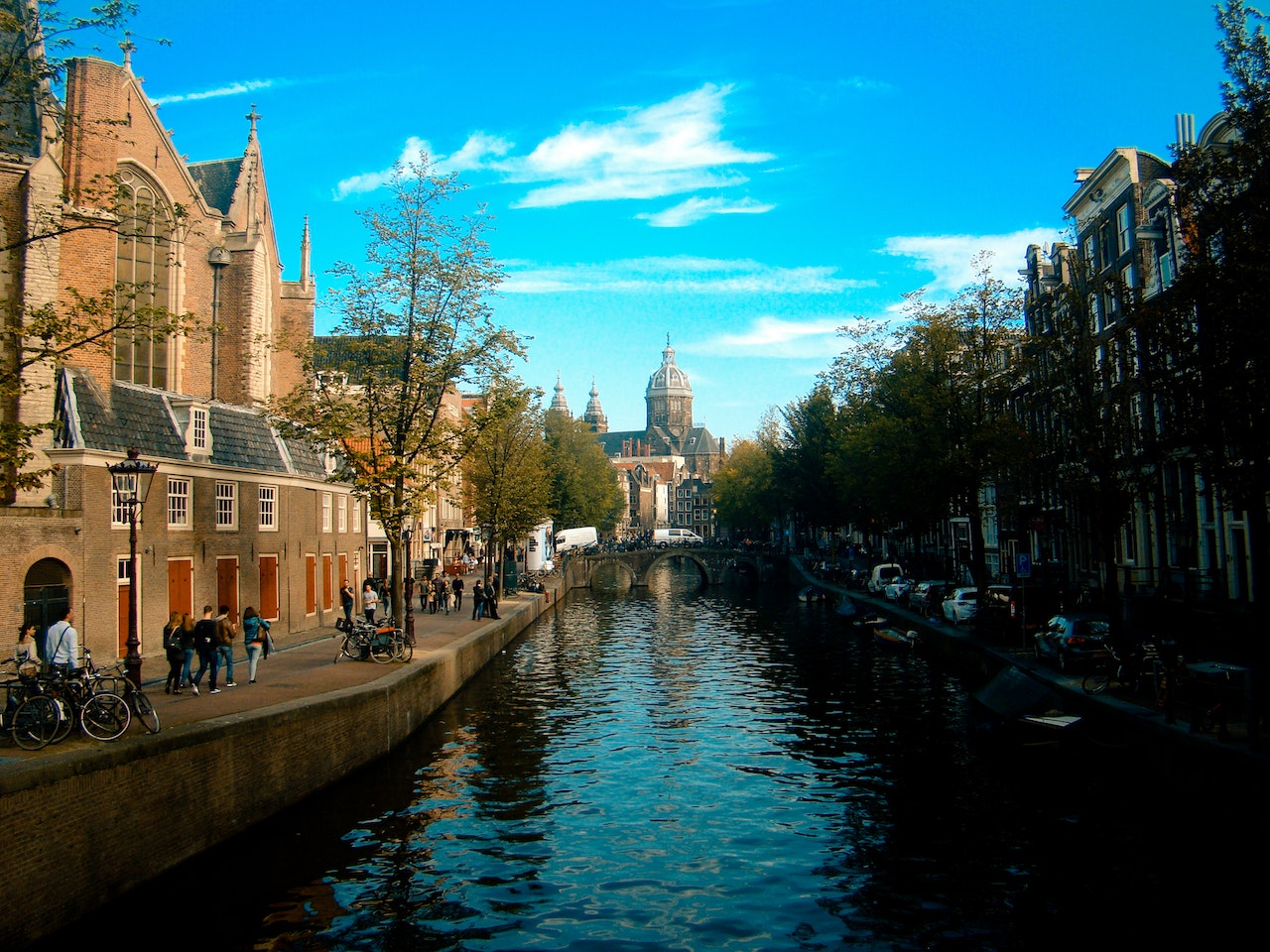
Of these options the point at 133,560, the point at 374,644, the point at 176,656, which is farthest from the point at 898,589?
the point at 133,560

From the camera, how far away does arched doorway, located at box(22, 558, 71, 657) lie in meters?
21.9

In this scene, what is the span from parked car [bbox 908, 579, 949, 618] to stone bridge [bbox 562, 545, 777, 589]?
36.8m

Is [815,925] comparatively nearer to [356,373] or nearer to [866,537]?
[356,373]

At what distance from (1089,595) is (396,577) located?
81.8ft

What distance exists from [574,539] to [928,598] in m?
49.9

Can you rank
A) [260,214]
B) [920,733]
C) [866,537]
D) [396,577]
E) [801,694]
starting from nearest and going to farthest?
[920,733], [396,577], [801,694], [260,214], [866,537]

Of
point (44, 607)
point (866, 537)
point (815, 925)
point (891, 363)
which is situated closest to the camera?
point (815, 925)

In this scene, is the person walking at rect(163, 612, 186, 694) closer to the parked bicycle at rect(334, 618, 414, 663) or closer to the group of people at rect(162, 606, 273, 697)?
the group of people at rect(162, 606, 273, 697)

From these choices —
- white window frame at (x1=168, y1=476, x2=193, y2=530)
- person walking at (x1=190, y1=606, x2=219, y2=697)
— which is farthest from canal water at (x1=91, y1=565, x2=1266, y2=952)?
white window frame at (x1=168, y1=476, x2=193, y2=530)

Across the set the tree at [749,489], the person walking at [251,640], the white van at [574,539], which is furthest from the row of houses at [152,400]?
the tree at [749,489]

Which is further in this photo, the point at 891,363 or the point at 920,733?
the point at 891,363

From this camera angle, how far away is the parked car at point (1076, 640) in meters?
25.7

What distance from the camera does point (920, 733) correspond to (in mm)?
23875

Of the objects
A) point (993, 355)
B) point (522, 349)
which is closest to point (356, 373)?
point (522, 349)
